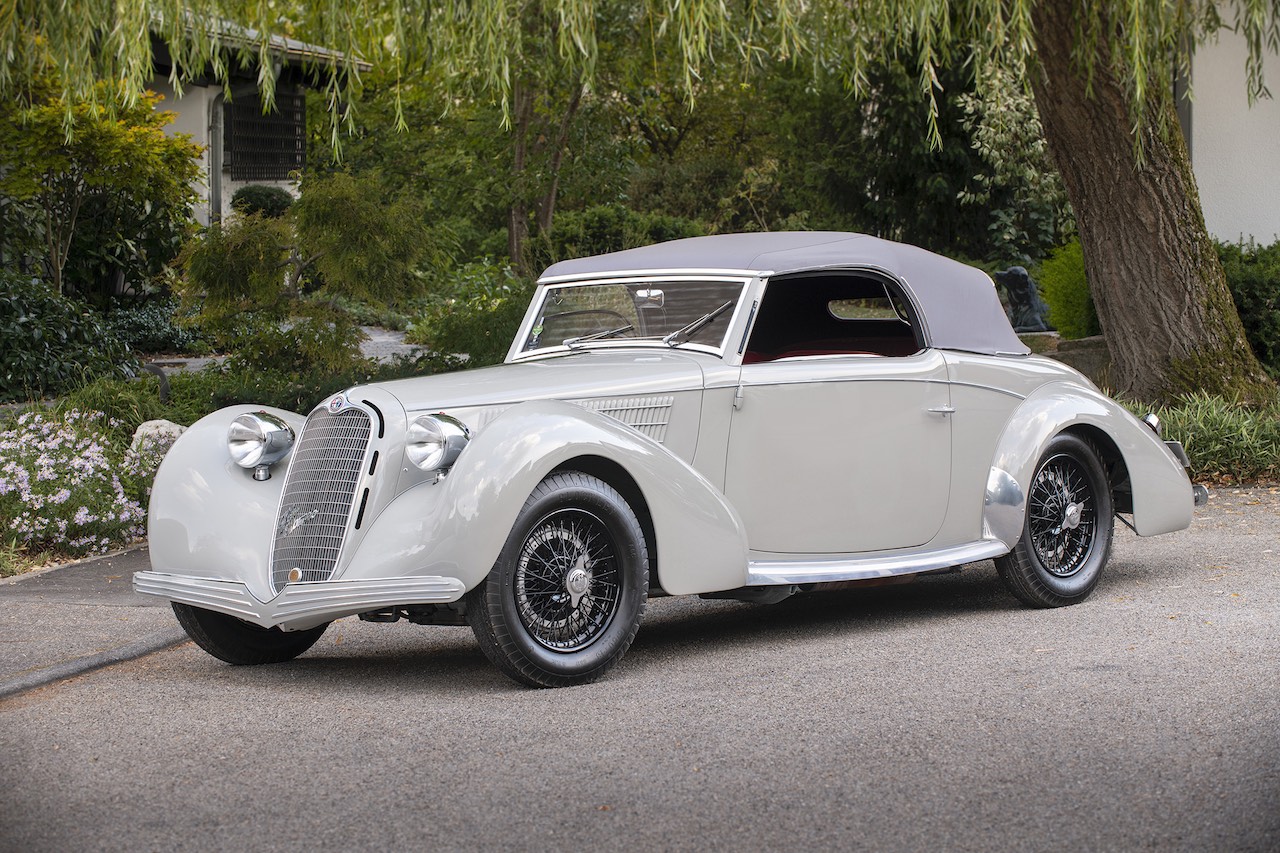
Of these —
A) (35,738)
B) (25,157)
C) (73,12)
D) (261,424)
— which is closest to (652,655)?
(261,424)

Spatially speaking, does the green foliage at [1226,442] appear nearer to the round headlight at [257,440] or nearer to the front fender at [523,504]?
the front fender at [523,504]

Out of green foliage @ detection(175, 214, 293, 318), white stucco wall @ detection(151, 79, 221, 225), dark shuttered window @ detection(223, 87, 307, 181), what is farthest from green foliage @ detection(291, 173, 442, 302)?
dark shuttered window @ detection(223, 87, 307, 181)

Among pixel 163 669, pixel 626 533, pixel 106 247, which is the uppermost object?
pixel 106 247

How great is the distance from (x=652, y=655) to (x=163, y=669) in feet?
6.36

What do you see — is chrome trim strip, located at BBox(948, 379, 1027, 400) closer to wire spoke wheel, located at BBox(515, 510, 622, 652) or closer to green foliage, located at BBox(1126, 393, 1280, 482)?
wire spoke wheel, located at BBox(515, 510, 622, 652)

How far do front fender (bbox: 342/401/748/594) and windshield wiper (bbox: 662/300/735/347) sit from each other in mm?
853

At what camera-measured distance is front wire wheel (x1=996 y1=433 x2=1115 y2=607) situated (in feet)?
21.4

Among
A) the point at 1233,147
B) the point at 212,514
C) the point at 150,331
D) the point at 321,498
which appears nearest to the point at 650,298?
the point at 321,498

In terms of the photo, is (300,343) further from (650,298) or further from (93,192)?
(93,192)

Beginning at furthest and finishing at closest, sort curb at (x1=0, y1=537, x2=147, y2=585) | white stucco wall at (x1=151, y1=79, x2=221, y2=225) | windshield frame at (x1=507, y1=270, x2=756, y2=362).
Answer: white stucco wall at (x1=151, y1=79, x2=221, y2=225) < curb at (x1=0, y1=537, x2=147, y2=585) < windshield frame at (x1=507, y1=270, x2=756, y2=362)

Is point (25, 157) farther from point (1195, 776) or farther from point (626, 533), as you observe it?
point (1195, 776)

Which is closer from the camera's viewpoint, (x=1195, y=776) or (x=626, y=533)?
(x=1195, y=776)

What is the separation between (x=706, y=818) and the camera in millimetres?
3770

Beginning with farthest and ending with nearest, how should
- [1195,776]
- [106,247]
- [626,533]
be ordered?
[106,247] → [626,533] → [1195,776]
